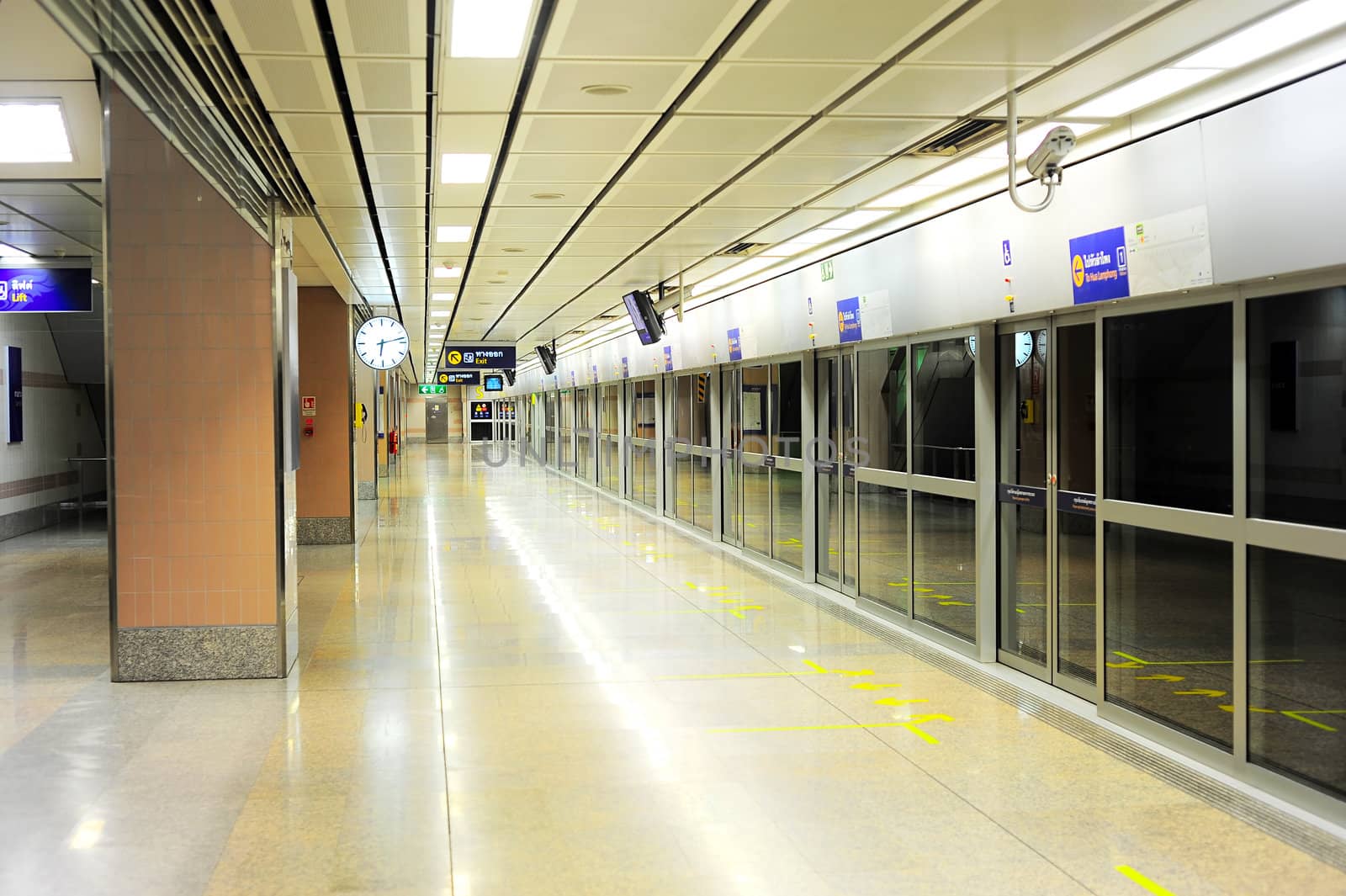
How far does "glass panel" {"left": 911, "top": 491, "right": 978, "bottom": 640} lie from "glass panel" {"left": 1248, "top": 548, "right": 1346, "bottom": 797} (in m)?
1.79

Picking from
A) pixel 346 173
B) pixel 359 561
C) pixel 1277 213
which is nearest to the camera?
pixel 1277 213

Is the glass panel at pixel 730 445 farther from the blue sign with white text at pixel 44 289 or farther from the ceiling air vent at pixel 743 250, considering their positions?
the blue sign with white text at pixel 44 289

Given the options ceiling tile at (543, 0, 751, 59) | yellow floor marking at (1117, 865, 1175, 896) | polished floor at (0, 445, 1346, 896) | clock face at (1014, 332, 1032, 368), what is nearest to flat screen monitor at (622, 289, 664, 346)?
polished floor at (0, 445, 1346, 896)

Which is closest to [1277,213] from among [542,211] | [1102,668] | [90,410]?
[1102,668]

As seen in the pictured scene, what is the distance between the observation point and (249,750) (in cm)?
485

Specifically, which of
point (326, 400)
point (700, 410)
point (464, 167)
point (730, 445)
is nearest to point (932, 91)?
point (464, 167)

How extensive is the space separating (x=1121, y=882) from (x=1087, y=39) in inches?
118

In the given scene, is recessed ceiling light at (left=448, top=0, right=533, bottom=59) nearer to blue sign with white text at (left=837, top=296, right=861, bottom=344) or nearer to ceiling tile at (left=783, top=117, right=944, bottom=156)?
ceiling tile at (left=783, top=117, right=944, bottom=156)

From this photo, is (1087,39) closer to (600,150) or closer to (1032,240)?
(1032,240)

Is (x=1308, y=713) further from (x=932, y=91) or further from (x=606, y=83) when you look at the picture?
(x=606, y=83)

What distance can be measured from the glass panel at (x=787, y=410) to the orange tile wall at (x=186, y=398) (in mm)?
5108

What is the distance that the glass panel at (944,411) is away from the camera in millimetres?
7211

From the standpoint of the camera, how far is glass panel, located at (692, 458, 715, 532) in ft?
44.9

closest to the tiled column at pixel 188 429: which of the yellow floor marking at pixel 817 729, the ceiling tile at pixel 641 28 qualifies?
the yellow floor marking at pixel 817 729
